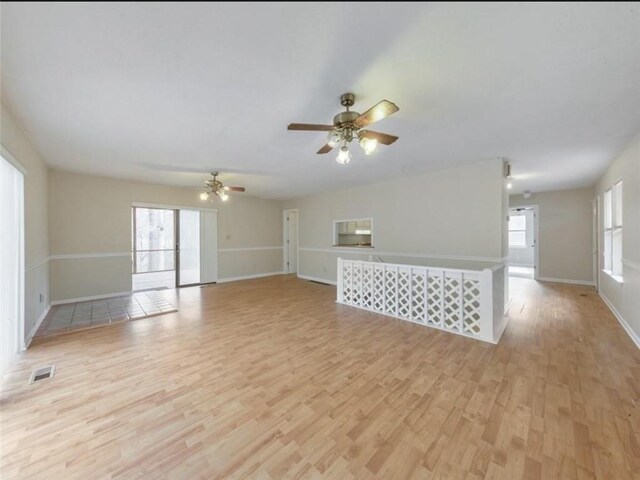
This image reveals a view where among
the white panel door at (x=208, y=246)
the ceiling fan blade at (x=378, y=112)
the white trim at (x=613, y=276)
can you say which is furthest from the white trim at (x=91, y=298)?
the white trim at (x=613, y=276)

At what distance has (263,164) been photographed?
405 centimetres

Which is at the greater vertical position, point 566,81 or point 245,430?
point 566,81

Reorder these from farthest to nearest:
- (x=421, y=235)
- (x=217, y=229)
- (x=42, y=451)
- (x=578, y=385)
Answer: (x=217, y=229) < (x=421, y=235) < (x=578, y=385) < (x=42, y=451)

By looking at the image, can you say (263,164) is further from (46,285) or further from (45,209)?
(46,285)

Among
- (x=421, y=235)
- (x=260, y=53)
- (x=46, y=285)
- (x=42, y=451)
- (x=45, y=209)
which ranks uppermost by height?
(x=260, y=53)

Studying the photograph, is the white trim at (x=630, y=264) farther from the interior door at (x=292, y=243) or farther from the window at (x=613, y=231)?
the interior door at (x=292, y=243)

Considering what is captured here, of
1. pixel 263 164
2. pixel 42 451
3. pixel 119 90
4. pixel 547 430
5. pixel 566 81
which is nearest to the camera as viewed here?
pixel 42 451

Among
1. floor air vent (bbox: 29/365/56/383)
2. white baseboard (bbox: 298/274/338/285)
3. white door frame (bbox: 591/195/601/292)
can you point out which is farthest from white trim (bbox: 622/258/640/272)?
floor air vent (bbox: 29/365/56/383)

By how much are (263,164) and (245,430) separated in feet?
11.4

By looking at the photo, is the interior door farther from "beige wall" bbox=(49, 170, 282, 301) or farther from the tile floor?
the tile floor

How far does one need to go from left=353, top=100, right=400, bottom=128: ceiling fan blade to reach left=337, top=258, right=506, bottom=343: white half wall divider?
2300mm

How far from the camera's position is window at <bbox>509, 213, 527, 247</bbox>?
9255 mm

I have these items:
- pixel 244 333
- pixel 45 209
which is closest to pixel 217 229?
pixel 45 209

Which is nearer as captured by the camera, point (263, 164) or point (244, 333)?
point (244, 333)
